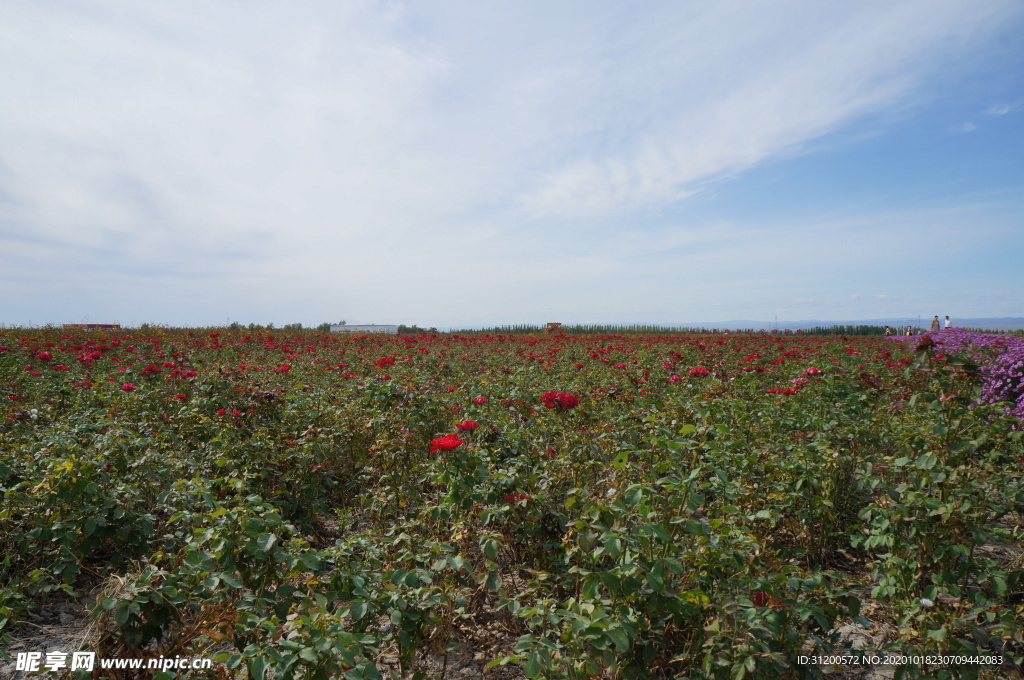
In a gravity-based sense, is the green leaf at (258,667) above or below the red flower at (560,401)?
below

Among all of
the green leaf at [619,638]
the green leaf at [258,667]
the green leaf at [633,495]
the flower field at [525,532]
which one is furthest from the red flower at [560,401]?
the green leaf at [258,667]

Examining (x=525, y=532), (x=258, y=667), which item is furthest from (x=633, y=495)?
(x=258, y=667)

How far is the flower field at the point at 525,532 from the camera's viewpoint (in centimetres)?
190

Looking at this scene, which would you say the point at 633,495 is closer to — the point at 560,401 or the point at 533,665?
the point at 533,665

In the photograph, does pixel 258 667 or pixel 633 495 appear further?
pixel 633 495

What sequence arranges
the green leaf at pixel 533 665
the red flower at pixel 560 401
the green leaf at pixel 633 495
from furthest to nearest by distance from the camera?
the red flower at pixel 560 401, the green leaf at pixel 633 495, the green leaf at pixel 533 665

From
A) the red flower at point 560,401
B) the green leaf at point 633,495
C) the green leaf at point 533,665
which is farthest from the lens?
the red flower at point 560,401

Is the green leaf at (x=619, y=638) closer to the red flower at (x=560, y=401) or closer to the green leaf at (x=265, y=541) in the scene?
the green leaf at (x=265, y=541)

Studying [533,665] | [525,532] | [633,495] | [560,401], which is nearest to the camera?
[533,665]

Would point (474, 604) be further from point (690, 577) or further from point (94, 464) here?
point (94, 464)

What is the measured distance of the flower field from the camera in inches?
74.7

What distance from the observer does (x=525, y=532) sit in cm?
287

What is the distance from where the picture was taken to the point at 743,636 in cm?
180

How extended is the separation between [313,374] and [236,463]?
493 centimetres
